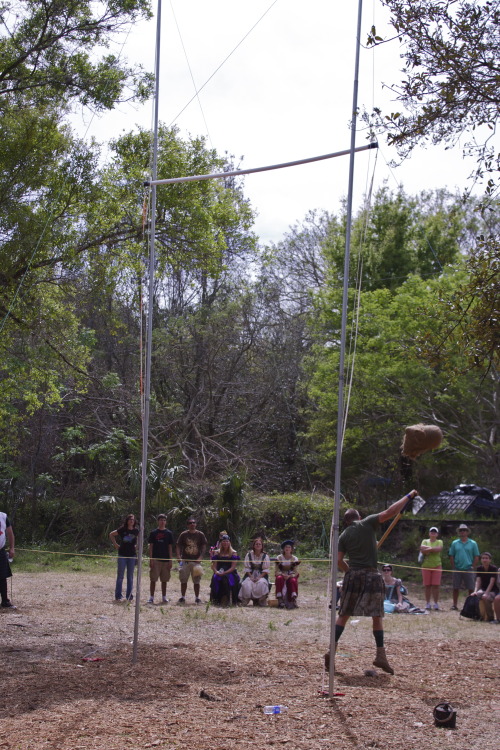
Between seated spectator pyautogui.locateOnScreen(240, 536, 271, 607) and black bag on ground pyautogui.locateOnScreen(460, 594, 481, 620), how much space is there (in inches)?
124

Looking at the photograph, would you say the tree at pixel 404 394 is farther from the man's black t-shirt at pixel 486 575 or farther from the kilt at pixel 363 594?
the kilt at pixel 363 594

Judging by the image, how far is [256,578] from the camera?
13055mm

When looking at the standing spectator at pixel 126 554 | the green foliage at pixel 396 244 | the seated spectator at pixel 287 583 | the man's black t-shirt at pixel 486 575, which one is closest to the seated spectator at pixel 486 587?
the man's black t-shirt at pixel 486 575

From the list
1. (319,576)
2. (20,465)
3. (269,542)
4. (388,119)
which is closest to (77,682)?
(388,119)

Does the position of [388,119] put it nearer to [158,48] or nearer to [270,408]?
[158,48]

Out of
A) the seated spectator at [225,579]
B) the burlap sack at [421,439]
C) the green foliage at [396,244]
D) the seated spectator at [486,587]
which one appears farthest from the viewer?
the green foliage at [396,244]

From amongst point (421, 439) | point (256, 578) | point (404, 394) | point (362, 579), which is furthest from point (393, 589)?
point (404, 394)

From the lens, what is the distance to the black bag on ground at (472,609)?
12.2 m

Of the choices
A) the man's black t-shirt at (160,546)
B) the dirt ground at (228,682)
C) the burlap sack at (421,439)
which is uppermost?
the burlap sack at (421,439)

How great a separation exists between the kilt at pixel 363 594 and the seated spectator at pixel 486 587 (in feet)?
17.2

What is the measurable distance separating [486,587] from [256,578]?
3663 mm

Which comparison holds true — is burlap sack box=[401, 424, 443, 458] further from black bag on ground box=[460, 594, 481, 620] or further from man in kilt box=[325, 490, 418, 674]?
black bag on ground box=[460, 594, 481, 620]

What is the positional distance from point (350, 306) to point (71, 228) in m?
14.6

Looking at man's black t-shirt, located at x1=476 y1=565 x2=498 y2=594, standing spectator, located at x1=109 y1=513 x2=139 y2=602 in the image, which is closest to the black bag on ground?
man's black t-shirt, located at x1=476 y1=565 x2=498 y2=594
